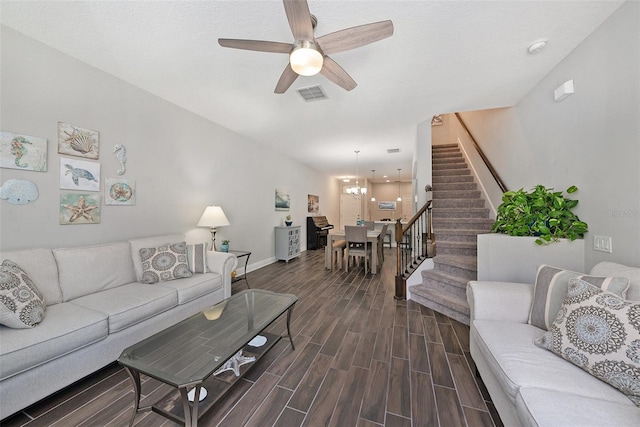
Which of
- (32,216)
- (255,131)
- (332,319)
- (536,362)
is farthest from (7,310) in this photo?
(255,131)

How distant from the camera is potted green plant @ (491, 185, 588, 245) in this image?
207 cm

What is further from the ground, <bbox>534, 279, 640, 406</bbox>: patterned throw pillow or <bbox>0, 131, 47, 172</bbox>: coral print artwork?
<bbox>0, 131, 47, 172</bbox>: coral print artwork

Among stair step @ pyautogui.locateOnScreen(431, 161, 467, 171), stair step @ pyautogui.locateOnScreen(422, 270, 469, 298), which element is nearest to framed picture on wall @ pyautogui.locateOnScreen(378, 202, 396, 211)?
stair step @ pyautogui.locateOnScreen(431, 161, 467, 171)

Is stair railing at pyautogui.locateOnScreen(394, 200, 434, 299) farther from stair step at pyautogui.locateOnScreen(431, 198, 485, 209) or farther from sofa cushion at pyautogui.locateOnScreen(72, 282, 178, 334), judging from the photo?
sofa cushion at pyautogui.locateOnScreen(72, 282, 178, 334)

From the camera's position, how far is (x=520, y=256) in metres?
2.25

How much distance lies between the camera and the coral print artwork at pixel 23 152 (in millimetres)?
1903

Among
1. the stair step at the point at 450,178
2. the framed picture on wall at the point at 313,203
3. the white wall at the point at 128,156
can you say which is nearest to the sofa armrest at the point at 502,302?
the white wall at the point at 128,156

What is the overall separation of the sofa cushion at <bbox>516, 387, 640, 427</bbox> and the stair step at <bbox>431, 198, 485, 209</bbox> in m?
3.52

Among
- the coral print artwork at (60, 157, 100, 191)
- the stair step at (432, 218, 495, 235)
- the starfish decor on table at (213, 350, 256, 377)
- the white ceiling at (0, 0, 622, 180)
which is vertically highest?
the white ceiling at (0, 0, 622, 180)

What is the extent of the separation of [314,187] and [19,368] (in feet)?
23.2

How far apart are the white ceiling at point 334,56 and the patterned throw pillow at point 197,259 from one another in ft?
6.37

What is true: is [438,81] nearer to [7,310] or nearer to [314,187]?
[7,310]

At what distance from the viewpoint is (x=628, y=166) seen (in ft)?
5.35

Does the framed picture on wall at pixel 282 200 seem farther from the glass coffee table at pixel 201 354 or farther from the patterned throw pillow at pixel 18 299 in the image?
the patterned throw pillow at pixel 18 299
